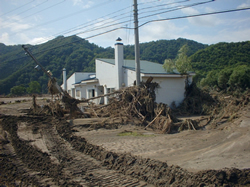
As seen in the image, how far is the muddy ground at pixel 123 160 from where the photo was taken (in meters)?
4.85

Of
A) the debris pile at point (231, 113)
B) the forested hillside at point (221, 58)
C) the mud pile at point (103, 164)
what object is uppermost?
the forested hillside at point (221, 58)

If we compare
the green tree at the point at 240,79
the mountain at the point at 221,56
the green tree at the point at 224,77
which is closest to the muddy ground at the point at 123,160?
the green tree at the point at 240,79

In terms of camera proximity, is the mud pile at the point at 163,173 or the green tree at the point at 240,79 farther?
the green tree at the point at 240,79

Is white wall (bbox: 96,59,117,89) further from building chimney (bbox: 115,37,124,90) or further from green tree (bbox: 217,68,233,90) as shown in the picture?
green tree (bbox: 217,68,233,90)

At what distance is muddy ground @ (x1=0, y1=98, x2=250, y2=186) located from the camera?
15.9 feet

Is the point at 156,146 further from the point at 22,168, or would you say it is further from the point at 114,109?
the point at 114,109

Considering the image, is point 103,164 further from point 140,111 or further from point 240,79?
point 240,79

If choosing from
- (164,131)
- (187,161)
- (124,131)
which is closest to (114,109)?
(124,131)

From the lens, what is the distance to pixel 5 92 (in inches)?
2226

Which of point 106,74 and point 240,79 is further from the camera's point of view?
point 240,79

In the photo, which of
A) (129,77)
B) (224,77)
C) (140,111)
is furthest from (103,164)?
(224,77)

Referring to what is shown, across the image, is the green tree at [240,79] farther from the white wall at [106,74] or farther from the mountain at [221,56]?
the mountain at [221,56]

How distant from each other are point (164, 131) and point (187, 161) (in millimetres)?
5269

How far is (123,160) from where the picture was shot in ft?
20.3
